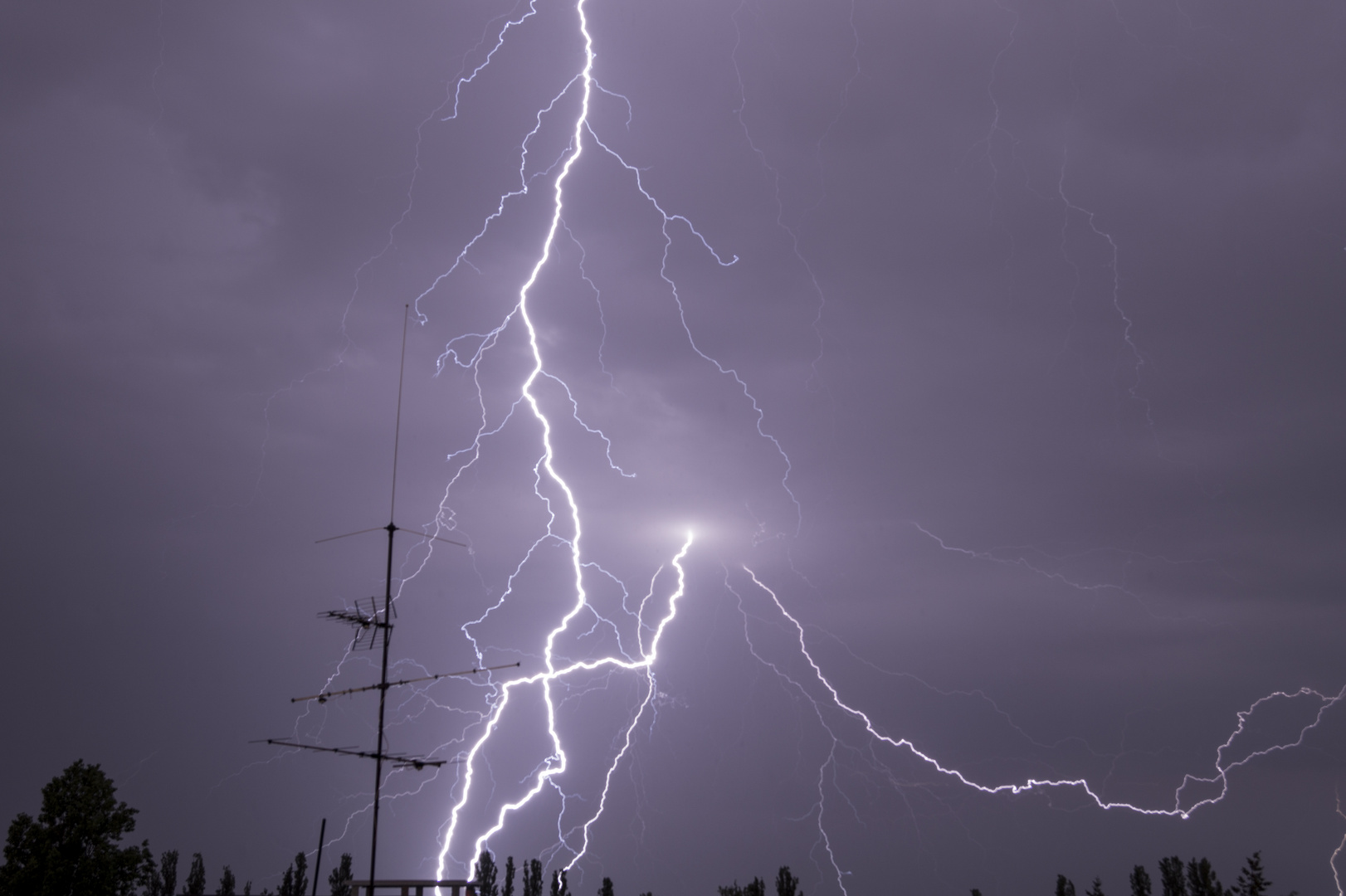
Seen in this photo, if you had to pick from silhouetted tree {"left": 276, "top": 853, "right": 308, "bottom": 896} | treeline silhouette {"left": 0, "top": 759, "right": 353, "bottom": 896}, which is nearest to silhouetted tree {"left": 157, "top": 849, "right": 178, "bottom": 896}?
silhouetted tree {"left": 276, "top": 853, "right": 308, "bottom": 896}

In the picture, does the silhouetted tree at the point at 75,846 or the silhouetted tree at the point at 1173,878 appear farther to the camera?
the silhouetted tree at the point at 1173,878

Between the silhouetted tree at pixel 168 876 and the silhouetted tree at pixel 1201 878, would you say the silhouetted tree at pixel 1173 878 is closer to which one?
the silhouetted tree at pixel 1201 878

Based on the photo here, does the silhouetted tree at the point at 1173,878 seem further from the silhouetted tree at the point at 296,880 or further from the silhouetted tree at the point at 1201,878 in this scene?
the silhouetted tree at the point at 296,880

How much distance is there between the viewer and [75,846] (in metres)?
14.4

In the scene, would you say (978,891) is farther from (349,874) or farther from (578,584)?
(349,874)

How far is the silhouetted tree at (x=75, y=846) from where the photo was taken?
45.6ft

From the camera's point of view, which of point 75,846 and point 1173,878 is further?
point 1173,878

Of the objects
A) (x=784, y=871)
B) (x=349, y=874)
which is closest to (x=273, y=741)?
(x=784, y=871)

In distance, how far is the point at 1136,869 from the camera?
39.9m

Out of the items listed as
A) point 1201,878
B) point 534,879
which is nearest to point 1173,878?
point 1201,878

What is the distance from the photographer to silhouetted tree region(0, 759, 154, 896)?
45.6ft

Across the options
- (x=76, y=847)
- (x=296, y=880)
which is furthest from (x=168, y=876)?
(x=76, y=847)

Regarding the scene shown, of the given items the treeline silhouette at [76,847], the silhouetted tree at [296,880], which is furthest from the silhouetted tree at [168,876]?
the treeline silhouette at [76,847]

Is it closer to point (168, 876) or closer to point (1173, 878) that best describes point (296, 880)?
point (168, 876)
